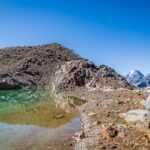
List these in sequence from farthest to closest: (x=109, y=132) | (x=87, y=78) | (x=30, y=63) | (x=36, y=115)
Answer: (x=30, y=63) < (x=87, y=78) < (x=36, y=115) < (x=109, y=132)

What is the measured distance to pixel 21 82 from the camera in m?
78.1

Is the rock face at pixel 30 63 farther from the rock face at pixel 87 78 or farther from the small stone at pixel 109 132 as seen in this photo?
the small stone at pixel 109 132

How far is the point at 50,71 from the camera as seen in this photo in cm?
8856

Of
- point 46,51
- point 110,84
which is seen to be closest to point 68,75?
point 110,84

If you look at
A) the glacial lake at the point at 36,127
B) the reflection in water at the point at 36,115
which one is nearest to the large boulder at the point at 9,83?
the reflection in water at the point at 36,115

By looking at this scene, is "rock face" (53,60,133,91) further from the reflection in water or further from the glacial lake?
the glacial lake

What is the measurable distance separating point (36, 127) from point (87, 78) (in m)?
43.1

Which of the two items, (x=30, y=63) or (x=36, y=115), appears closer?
(x=36, y=115)

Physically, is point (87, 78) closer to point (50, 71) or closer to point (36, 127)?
point (50, 71)

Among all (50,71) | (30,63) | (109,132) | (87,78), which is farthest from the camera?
(30,63)

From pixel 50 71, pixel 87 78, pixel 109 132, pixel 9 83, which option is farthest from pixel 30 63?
pixel 109 132

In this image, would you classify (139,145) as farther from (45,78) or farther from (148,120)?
(45,78)

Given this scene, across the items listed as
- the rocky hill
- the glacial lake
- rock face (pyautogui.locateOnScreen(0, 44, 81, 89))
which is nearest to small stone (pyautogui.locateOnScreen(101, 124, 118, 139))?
the glacial lake

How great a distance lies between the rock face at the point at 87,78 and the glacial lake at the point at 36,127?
24137 mm
